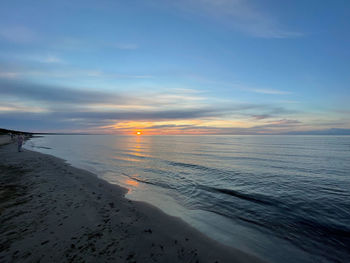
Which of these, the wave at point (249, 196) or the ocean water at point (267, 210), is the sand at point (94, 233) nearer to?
the ocean water at point (267, 210)

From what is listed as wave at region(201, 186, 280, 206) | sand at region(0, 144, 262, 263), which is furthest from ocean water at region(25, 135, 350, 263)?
sand at region(0, 144, 262, 263)

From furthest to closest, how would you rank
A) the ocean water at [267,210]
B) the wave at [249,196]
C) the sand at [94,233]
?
the wave at [249,196] → the ocean water at [267,210] → the sand at [94,233]

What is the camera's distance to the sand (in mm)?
5441

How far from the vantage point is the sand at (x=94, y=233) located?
544 centimetres

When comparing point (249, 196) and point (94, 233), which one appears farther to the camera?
point (249, 196)

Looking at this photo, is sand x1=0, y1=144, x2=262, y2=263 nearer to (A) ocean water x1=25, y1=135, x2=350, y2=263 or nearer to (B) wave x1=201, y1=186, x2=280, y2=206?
(A) ocean water x1=25, y1=135, x2=350, y2=263

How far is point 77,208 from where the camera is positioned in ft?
29.3

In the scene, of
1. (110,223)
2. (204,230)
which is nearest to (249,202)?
(204,230)

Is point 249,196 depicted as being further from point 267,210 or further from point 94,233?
point 94,233

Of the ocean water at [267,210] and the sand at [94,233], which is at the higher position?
the sand at [94,233]

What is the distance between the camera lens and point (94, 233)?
21.7 feet

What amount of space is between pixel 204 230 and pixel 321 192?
1283 centimetres

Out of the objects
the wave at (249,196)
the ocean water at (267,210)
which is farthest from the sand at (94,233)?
the wave at (249,196)

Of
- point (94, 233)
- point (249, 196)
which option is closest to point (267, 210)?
point (249, 196)
